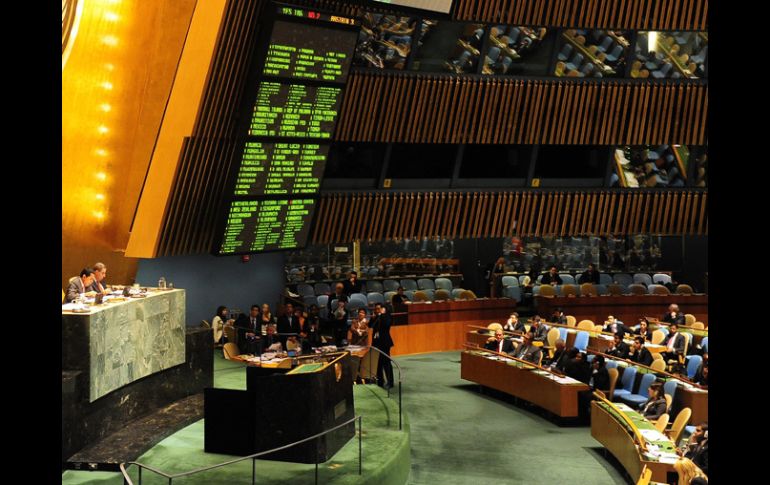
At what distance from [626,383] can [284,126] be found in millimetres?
5663

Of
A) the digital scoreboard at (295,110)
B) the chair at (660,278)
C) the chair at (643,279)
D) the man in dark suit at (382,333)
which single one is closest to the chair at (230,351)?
the man in dark suit at (382,333)

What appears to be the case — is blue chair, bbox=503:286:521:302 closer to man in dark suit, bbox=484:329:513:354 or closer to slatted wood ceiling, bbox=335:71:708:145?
slatted wood ceiling, bbox=335:71:708:145

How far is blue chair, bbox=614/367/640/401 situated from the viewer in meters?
12.6

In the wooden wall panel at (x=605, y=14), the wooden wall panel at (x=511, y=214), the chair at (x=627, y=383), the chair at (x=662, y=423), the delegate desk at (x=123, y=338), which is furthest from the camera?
the wooden wall panel at (x=511, y=214)

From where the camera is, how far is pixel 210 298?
16.0 m

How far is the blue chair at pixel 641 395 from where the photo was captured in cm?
1220

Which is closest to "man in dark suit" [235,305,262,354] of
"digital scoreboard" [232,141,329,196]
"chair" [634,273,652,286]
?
"digital scoreboard" [232,141,329,196]

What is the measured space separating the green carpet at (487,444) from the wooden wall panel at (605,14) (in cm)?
634

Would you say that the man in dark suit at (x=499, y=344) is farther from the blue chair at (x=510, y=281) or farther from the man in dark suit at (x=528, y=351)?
the blue chair at (x=510, y=281)

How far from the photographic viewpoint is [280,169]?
1217 centimetres

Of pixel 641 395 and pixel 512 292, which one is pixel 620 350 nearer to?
pixel 641 395
